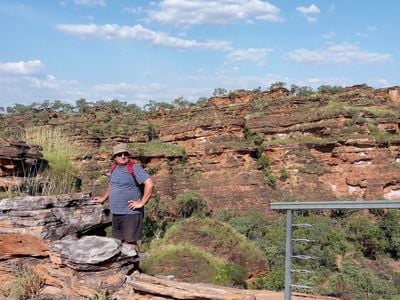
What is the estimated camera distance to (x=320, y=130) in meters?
38.6

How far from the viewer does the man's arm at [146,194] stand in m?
4.95

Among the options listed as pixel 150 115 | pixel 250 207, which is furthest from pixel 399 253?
pixel 150 115

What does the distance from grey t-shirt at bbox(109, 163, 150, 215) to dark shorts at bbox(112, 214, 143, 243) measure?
7cm

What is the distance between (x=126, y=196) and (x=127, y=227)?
319mm

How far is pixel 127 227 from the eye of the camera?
5109 millimetres

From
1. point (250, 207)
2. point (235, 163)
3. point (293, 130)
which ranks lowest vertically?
point (250, 207)

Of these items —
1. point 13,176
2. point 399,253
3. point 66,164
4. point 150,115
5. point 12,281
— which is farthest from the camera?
point 150,115

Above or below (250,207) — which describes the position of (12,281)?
above

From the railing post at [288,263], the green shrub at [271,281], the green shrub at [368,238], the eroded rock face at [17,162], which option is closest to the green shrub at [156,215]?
the green shrub at [271,281]

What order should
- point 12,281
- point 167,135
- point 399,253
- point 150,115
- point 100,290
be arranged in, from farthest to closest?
point 150,115 < point 167,135 < point 12,281 < point 100,290 < point 399,253

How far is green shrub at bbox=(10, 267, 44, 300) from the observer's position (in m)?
4.73

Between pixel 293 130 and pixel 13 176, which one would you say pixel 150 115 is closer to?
pixel 293 130

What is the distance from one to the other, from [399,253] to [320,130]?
35.8m

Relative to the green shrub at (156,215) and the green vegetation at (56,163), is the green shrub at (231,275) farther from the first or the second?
the green shrub at (156,215)
